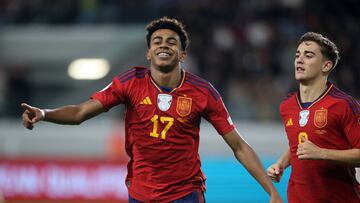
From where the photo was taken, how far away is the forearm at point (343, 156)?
5277 mm

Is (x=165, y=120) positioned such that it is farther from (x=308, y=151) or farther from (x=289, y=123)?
(x=308, y=151)

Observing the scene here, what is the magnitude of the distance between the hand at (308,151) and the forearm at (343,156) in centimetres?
3

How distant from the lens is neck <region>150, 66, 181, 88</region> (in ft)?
19.1

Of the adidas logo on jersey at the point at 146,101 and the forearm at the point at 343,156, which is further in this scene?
the adidas logo on jersey at the point at 146,101

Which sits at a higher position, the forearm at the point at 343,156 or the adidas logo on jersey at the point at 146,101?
the adidas logo on jersey at the point at 146,101

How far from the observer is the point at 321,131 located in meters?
5.57

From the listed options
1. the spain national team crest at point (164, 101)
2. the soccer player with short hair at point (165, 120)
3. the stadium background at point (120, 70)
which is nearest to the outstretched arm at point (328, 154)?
the soccer player with short hair at point (165, 120)

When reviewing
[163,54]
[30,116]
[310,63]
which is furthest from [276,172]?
[30,116]

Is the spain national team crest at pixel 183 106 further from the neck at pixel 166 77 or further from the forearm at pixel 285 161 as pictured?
the forearm at pixel 285 161

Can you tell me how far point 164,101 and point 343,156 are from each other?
1380 mm

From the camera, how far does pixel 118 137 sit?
11.8m

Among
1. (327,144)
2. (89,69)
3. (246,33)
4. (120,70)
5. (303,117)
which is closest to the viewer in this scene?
(327,144)

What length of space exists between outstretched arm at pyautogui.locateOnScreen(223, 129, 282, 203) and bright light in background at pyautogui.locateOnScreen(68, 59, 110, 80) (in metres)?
8.97

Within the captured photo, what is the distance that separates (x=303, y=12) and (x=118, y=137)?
12.8 feet
